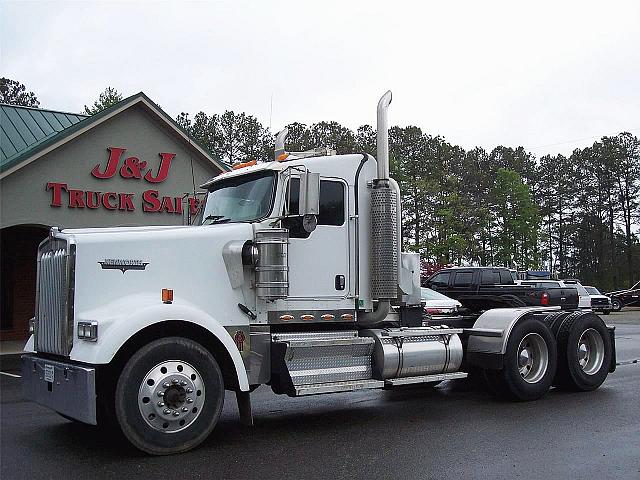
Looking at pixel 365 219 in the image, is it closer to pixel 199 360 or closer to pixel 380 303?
pixel 380 303

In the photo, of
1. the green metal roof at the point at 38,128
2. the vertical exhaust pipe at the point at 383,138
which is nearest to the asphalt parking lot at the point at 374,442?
the vertical exhaust pipe at the point at 383,138

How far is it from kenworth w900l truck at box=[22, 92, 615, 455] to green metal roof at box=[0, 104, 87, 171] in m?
11.5

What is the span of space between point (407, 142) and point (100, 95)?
20796 mm

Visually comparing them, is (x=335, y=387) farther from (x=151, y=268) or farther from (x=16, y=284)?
(x=16, y=284)

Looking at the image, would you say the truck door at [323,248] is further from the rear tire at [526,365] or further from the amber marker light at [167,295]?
the rear tire at [526,365]

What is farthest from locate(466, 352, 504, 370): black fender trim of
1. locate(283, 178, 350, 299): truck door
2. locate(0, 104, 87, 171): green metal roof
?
locate(0, 104, 87, 171): green metal roof

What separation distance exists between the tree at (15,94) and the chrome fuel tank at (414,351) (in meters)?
52.8

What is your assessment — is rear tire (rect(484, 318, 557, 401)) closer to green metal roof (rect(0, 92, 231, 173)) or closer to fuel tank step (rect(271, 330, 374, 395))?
fuel tank step (rect(271, 330, 374, 395))

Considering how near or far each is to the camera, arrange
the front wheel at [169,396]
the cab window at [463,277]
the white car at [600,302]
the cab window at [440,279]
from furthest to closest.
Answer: the white car at [600,302], the cab window at [440,279], the cab window at [463,277], the front wheel at [169,396]

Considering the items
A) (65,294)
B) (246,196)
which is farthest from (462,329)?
(65,294)

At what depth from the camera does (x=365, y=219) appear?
28.3 ft

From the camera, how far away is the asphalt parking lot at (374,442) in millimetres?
6289

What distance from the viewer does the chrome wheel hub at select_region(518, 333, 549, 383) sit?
999cm

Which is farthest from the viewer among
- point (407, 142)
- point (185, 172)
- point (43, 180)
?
point (407, 142)
